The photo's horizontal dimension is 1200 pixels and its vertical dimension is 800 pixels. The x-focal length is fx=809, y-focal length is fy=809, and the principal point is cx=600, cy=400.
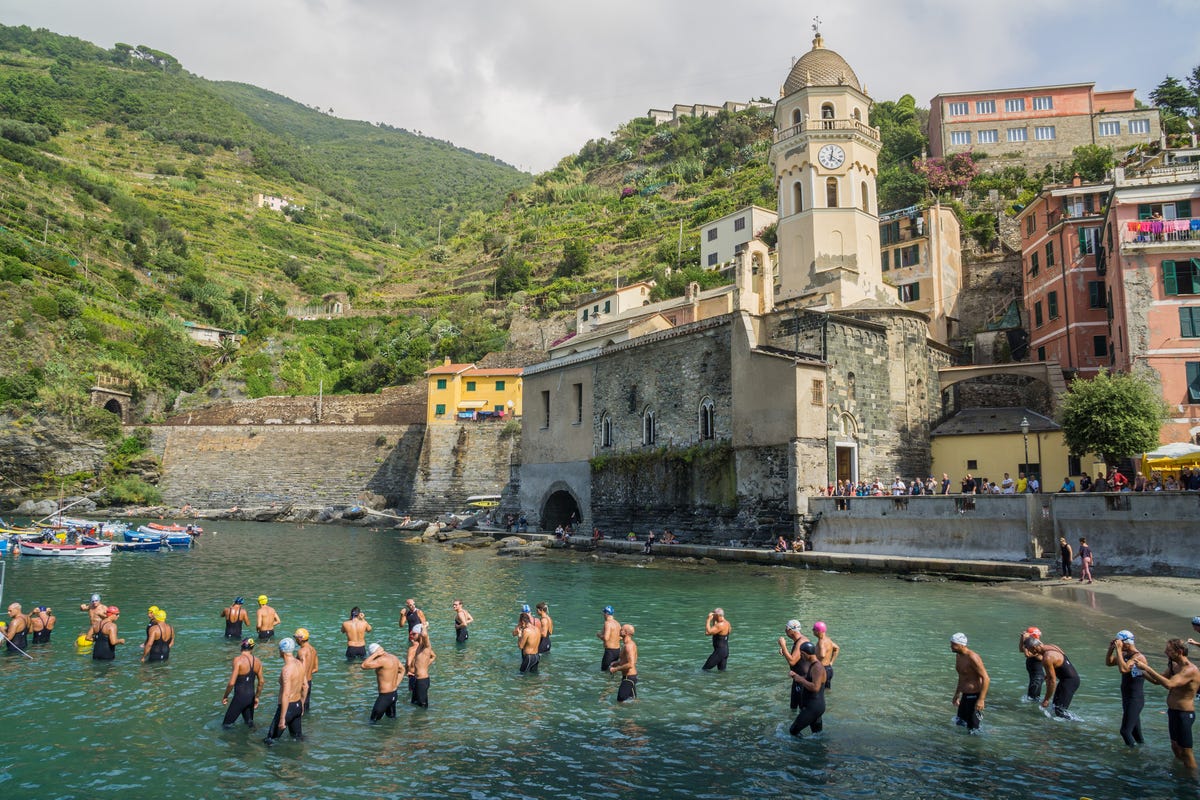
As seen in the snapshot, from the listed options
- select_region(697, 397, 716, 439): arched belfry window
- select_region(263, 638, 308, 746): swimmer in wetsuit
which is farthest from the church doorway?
select_region(263, 638, 308, 746): swimmer in wetsuit

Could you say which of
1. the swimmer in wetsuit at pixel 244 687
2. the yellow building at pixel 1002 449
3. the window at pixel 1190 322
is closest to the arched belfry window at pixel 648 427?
the yellow building at pixel 1002 449

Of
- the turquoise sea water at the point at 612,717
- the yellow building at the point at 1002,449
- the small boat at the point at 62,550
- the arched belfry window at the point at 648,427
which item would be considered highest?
the arched belfry window at the point at 648,427

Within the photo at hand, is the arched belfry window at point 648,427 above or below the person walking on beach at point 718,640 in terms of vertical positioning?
above

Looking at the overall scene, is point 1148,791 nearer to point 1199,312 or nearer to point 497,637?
point 497,637

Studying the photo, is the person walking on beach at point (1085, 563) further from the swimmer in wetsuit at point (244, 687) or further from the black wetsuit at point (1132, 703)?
the swimmer in wetsuit at point (244, 687)

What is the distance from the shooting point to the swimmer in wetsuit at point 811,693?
10109 mm

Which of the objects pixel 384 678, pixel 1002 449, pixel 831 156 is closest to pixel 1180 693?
pixel 384 678

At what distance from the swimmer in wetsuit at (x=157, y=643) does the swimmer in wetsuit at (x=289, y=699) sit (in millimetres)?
5514

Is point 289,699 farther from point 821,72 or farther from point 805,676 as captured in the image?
point 821,72

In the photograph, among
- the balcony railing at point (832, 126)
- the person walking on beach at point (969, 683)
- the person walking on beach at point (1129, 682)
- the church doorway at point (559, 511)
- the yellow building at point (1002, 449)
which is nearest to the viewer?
the person walking on beach at point (1129, 682)

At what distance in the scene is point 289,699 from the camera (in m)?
10.1

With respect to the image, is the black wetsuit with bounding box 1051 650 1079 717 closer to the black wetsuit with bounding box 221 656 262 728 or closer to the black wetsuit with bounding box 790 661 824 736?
the black wetsuit with bounding box 790 661 824 736

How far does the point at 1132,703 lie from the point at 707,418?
23100mm

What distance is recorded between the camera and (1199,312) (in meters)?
28.0
